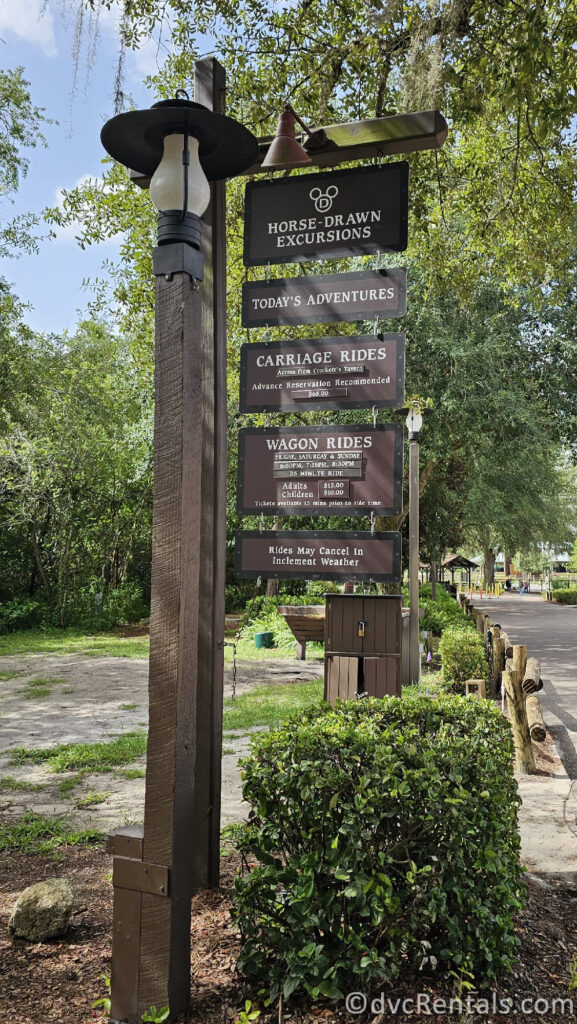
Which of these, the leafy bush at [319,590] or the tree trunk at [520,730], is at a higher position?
the leafy bush at [319,590]

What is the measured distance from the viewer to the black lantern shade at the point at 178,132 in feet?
8.73

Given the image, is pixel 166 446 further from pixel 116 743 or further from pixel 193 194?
pixel 116 743

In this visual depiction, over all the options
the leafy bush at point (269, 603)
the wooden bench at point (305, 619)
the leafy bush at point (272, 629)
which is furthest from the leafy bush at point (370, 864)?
the leafy bush at point (269, 603)

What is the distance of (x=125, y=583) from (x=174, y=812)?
1687 cm

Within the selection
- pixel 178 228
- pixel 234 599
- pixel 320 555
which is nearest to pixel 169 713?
pixel 320 555

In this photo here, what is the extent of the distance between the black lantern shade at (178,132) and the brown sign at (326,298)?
743 mm

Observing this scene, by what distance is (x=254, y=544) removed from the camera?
3.79 metres

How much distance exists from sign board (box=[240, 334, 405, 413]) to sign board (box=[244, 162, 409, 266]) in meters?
0.47

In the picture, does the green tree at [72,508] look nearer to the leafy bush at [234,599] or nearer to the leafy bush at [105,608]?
the leafy bush at [105,608]

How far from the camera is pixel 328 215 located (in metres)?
3.69

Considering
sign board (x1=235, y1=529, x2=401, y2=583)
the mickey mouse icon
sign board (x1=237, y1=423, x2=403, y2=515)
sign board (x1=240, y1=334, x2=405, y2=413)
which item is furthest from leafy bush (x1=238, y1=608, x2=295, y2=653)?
the mickey mouse icon

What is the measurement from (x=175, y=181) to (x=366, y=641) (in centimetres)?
475

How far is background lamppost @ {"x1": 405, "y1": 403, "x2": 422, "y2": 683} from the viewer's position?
10.6 meters

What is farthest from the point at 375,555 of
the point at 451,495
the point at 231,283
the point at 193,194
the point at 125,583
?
the point at 451,495
